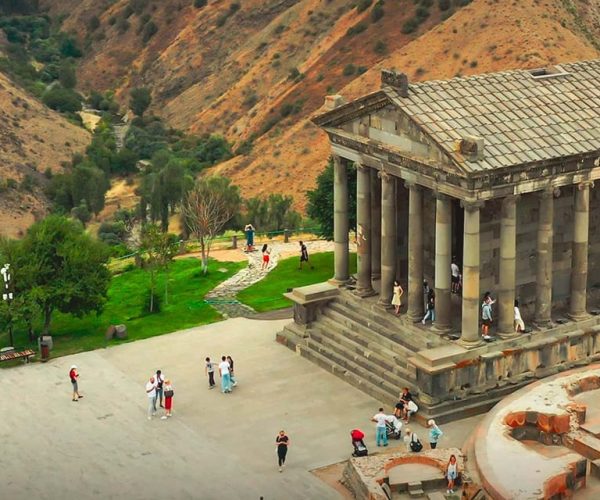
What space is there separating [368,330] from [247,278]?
14.7m

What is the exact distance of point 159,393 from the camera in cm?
4928

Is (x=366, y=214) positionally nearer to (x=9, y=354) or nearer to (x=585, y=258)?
(x=585, y=258)

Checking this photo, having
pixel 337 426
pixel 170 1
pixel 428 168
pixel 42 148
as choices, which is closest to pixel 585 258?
pixel 428 168

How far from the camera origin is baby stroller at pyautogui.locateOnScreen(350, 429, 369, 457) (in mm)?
44219

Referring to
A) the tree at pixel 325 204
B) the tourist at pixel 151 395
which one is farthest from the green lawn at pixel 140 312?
the tourist at pixel 151 395

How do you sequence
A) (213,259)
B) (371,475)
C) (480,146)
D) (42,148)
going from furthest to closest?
(42,148) < (213,259) < (480,146) < (371,475)

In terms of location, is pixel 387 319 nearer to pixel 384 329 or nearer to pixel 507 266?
pixel 384 329

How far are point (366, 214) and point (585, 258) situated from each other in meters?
8.89

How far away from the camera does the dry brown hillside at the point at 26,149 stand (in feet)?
336

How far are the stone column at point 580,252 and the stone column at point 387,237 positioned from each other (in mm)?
6921

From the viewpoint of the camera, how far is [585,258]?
165 feet

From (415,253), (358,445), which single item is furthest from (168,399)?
(415,253)

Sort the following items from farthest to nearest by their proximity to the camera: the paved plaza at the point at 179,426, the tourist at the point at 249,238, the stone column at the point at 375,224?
the tourist at the point at 249,238 → the stone column at the point at 375,224 → the paved plaza at the point at 179,426

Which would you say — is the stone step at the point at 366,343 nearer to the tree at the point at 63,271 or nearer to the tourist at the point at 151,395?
the tourist at the point at 151,395
